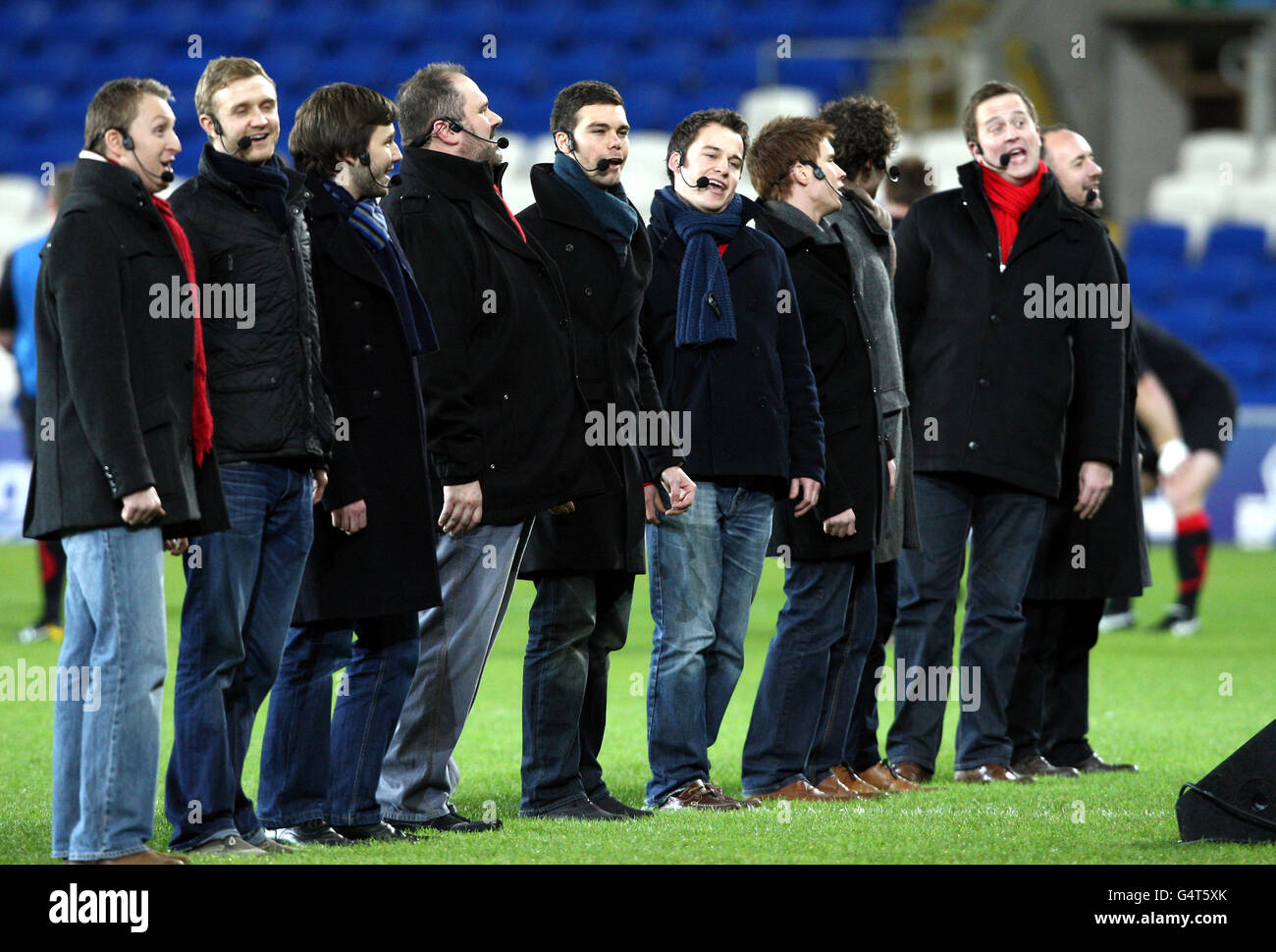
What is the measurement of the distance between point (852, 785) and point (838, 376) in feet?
4.38

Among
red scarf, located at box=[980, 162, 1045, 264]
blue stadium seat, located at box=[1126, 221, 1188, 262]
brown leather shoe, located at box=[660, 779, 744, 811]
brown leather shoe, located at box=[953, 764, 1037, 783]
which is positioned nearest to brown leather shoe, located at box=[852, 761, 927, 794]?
brown leather shoe, located at box=[953, 764, 1037, 783]

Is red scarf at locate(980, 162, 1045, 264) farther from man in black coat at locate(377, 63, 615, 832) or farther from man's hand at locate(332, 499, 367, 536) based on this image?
man's hand at locate(332, 499, 367, 536)

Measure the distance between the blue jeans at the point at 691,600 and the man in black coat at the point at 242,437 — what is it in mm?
1398

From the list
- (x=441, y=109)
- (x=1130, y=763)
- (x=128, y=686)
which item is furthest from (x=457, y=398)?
(x=1130, y=763)

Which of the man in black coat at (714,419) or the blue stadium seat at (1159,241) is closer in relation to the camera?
the man in black coat at (714,419)

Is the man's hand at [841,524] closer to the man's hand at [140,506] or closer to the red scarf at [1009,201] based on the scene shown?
the red scarf at [1009,201]

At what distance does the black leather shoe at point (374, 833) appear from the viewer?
5.07 meters

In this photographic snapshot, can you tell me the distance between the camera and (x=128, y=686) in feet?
14.7

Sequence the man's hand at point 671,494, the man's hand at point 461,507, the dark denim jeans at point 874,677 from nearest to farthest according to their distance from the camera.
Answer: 1. the man's hand at point 461,507
2. the man's hand at point 671,494
3. the dark denim jeans at point 874,677

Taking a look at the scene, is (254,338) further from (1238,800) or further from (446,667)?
(1238,800)

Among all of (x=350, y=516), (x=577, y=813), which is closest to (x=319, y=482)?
(x=350, y=516)

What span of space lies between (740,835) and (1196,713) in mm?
3811

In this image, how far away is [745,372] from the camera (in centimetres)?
590

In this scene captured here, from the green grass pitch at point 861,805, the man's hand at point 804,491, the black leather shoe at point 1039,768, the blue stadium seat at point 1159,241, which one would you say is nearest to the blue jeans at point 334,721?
the green grass pitch at point 861,805
